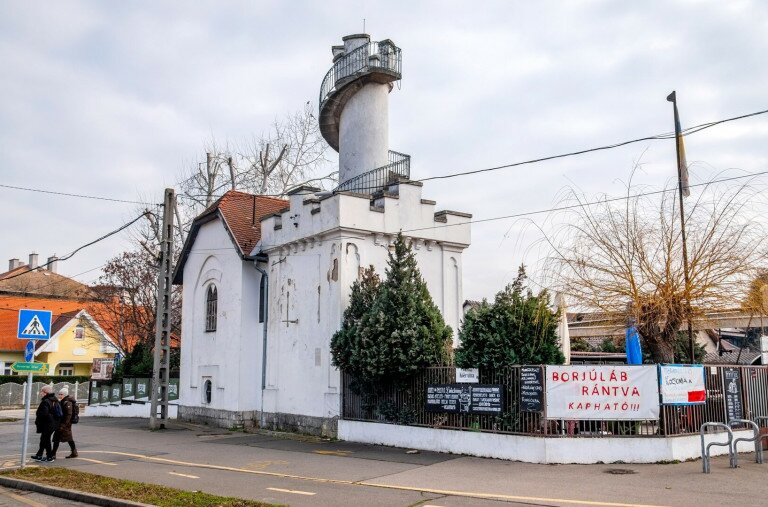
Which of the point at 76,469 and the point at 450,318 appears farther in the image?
the point at 450,318

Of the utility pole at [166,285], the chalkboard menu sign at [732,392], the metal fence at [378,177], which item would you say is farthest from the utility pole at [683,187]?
the utility pole at [166,285]

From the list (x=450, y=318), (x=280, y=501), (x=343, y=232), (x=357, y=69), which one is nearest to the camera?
(x=280, y=501)

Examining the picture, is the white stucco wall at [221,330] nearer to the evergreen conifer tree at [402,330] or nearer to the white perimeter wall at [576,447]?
the evergreen conifer tree at [402,330]

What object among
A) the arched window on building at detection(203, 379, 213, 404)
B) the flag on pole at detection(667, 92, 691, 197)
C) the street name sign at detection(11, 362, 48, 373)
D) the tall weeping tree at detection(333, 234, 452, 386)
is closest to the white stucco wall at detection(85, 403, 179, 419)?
the arched window on building at detection(203, 379, 213, 404)

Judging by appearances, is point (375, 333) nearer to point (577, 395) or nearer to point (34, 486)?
point (577, 395)

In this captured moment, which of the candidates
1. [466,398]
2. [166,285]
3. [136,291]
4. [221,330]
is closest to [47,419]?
[166,285]

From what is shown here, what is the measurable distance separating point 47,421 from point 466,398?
9.12 metres

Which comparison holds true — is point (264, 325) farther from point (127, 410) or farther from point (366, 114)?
point (127, 410)

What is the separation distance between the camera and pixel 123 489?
427 inches

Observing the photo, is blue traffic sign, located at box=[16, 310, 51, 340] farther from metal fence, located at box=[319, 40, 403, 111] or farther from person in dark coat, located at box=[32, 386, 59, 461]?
metal fence, located at box=[319, 40, 403, 111]

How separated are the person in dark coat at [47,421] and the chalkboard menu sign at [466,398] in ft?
27.2

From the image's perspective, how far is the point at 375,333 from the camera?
16.5 metres

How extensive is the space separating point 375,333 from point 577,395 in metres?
5.09

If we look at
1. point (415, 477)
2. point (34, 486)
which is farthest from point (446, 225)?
point (34, 486)
